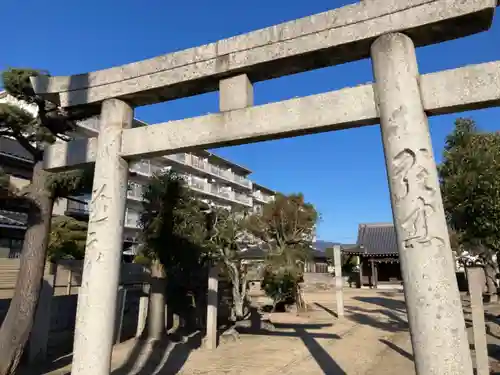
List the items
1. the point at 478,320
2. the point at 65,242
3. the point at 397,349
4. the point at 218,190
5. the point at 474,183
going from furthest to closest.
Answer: the point at 218,190 < the point at 65,242 < the point at 397,349 < the point at 474,183 < the point at 478,320

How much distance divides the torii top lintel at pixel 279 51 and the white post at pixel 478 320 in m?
4.03

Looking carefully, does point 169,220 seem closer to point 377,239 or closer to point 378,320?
point 378,320

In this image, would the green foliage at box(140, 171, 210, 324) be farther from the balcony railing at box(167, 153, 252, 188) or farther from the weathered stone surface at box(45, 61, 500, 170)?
the balcony railing at box(167, 153, 252, 188)

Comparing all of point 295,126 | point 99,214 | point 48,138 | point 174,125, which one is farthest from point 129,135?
point 48,138

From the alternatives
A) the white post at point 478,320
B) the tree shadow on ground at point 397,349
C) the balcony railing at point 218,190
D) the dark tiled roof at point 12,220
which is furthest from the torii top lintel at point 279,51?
the balcony railing at point 218,190

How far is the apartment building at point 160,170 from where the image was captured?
1964cm

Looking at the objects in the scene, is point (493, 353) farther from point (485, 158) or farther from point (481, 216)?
point (485, 158)

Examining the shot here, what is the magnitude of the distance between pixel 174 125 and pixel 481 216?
692cm

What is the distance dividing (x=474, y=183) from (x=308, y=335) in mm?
6309

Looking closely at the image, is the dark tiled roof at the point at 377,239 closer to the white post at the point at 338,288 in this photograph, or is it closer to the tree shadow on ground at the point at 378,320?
the tree shadow on ground at the point at 378,320

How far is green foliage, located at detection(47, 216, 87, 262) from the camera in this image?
15.7m

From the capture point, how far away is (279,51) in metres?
3.93

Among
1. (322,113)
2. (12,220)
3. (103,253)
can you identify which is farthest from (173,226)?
(12,220)

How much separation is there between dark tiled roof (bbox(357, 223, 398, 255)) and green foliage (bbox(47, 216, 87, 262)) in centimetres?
2335
